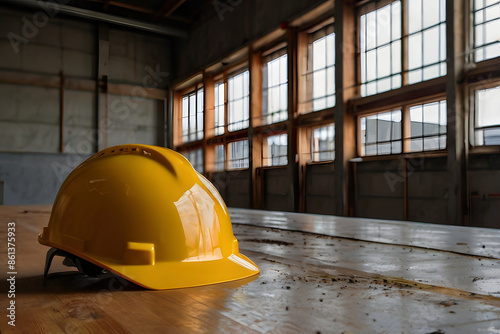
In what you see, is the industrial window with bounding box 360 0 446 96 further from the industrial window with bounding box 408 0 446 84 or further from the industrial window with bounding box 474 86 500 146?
the industrial window with bounding box 474 86 500 146

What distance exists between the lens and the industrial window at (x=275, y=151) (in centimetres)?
1454

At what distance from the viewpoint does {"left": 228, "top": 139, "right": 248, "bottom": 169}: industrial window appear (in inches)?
653

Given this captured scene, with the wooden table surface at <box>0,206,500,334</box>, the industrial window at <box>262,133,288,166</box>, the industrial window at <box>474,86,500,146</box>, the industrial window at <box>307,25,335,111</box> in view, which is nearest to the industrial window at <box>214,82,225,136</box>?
the industrial window at <box>262,133,288,166</box>

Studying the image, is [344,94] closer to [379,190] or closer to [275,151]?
[379,190]

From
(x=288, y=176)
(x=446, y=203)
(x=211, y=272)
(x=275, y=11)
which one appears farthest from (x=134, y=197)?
(x=275, y=11)

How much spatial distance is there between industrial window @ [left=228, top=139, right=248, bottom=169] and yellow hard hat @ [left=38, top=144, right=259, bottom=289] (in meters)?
14.3

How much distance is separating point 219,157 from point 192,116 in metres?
3.51

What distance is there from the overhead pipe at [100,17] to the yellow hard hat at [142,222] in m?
18.5

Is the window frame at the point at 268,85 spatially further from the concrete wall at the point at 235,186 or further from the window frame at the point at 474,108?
the window frame at the point at 474,108

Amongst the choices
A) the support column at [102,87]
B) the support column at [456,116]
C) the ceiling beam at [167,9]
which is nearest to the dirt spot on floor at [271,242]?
the support column at [456,116]

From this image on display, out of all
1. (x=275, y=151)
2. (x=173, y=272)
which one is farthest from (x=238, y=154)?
(x=173, y=272)

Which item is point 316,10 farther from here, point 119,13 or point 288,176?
point 119,13

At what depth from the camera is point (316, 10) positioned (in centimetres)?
1268

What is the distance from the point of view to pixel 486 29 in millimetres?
8992
